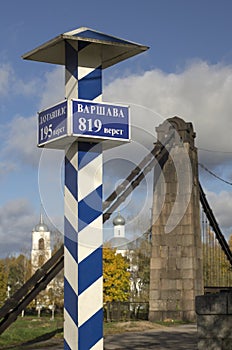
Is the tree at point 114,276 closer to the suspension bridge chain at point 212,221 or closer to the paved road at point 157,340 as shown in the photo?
the suspension bridge chain at point 212,221

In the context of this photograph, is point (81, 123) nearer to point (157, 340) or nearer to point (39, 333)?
point (157, 340)

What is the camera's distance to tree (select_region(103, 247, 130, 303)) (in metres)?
53.2

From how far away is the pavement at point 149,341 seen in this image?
18.5m

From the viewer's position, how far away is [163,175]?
28.5 m

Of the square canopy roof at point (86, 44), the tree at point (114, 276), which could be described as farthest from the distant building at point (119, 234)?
the tree at point (114, 276)

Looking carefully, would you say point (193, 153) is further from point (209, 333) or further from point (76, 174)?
point (76, 174)

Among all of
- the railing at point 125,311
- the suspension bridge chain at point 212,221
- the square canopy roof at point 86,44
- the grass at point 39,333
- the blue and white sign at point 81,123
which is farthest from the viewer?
the suspension bridge chain at point 212,221

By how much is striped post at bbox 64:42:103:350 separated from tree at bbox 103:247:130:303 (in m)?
43.9

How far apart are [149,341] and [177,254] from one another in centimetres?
935

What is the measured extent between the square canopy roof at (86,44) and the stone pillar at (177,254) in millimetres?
19219

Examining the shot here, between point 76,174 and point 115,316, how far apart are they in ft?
83.0

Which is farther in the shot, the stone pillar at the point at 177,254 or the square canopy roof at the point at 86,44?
the stone pillar at the point at 177,254

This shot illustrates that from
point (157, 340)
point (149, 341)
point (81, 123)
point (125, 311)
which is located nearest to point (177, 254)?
point (125, 311)

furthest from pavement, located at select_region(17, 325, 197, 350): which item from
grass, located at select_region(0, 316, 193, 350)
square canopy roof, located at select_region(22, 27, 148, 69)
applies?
square canopy roof, located at select_region(22, 27, 148, 69)
